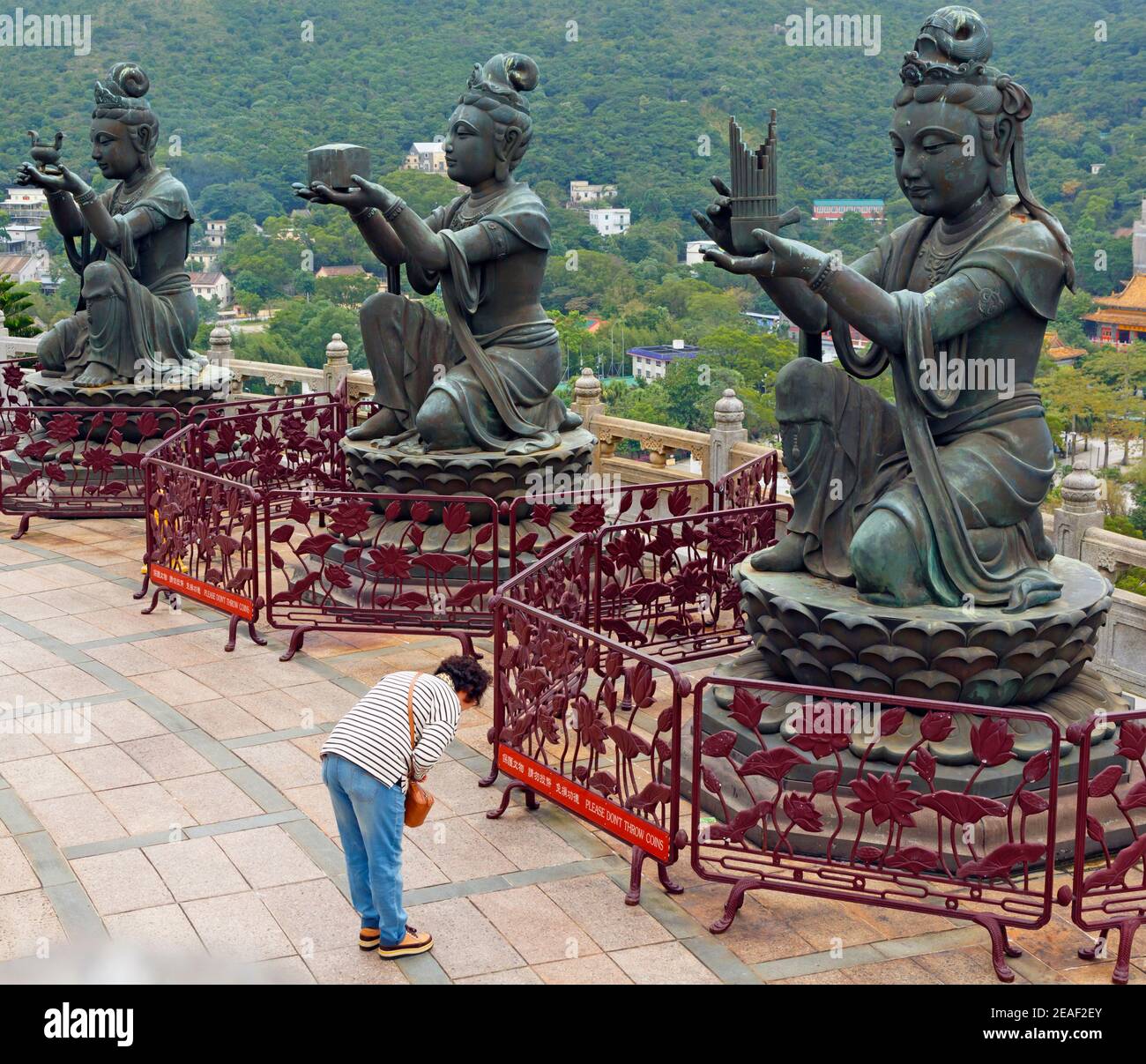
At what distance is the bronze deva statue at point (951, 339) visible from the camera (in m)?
6.28

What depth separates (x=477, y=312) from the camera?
393 inches

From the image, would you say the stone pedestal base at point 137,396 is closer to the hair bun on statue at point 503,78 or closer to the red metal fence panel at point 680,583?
the hair bun on statue at point 503,78

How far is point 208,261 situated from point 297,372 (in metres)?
19.0

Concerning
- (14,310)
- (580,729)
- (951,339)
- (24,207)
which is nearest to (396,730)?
(580,729)

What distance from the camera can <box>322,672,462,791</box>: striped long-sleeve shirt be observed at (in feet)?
16.8

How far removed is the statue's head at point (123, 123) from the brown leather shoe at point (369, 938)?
8.94 metres

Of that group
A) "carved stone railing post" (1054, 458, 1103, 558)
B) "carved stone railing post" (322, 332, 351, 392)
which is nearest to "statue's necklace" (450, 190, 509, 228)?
"carved stone railing post" (1054, 458, 1103, 558)

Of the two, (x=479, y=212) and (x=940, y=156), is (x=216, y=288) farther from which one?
(x=940, y=156)

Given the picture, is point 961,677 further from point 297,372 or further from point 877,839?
point 297,372

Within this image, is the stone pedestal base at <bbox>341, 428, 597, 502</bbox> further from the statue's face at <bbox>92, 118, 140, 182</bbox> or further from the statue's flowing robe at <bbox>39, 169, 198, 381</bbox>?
the statue's face at <bbox>92, 118, 140, 182</bbox>

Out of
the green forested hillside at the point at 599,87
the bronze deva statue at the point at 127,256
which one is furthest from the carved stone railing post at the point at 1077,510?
the green forested hillside at the point at 599,87

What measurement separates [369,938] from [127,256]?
8621 mm

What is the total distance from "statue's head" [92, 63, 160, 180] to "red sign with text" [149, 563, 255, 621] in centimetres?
456

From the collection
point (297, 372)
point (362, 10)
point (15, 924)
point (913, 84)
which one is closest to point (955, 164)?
point (913, 84)
